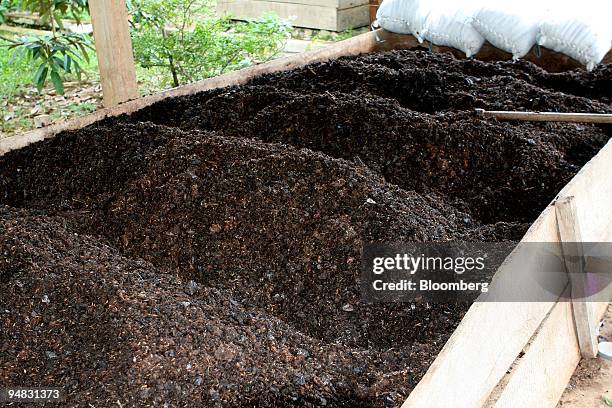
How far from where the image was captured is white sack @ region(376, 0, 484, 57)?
14.4ft

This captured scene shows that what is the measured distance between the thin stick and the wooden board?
4.00 m

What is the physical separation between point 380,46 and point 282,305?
3012 millimetres

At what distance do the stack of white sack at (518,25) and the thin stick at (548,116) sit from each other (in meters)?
1.00

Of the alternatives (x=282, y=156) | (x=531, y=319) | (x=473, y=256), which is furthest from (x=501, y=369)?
(x=282, y=156)

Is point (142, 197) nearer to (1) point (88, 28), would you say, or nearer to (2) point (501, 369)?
(2) point (501, 369)

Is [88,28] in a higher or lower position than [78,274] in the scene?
lower

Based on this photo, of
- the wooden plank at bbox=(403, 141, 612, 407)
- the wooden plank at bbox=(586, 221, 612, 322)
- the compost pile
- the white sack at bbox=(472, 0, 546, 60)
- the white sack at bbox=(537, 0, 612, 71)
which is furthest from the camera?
the white sack at bbox=(472, 0, 546, 60)

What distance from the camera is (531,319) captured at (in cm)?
190

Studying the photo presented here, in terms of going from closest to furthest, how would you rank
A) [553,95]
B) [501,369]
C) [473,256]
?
[501,369]
[473,256]
[553,95]

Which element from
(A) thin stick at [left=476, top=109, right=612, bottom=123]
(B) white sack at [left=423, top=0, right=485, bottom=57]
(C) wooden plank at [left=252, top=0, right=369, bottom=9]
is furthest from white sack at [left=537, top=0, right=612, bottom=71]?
(C) wooden plank at [left=252, top=0, right=369, bottom=9]

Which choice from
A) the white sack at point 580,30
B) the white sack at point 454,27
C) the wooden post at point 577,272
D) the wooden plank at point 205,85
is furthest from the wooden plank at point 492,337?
the white sack at point 454,27

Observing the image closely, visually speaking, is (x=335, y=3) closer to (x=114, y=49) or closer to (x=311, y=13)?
(x=311, y=13)

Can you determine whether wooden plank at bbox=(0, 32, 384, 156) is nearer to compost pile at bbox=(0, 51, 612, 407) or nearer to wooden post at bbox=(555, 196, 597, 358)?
compost pile at bbox=(0, 51, 612, 407)

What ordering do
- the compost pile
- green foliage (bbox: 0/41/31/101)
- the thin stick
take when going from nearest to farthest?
the compost pile, the thin stick, green foliage (bbox: 0/41/31/101)
